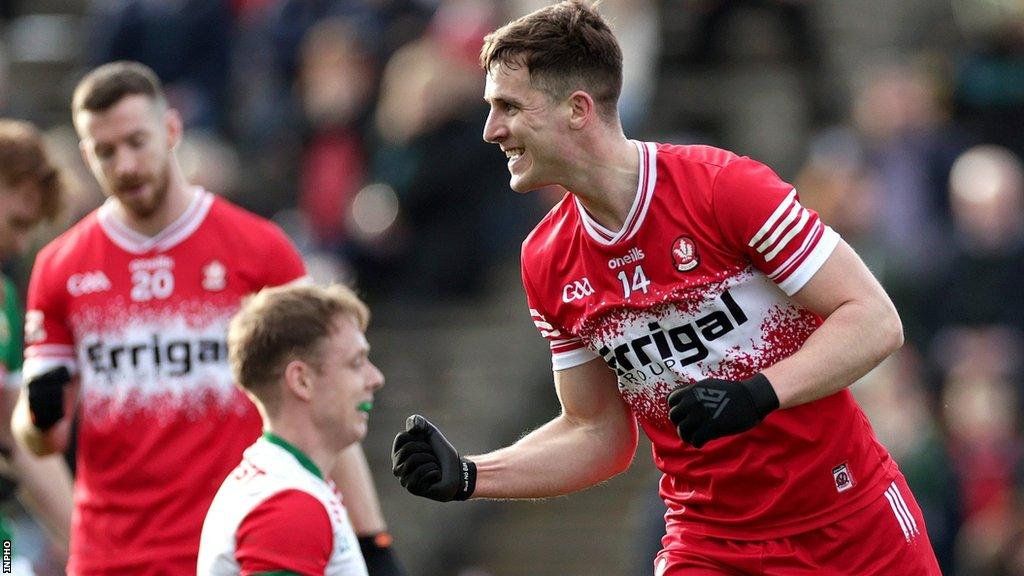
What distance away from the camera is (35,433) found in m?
6.77

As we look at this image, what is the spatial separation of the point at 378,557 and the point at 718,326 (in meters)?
1.87

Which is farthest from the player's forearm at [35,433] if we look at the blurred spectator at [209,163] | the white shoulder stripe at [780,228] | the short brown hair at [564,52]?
the blurred spectator at [209,163]

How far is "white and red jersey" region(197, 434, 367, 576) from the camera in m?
5.02

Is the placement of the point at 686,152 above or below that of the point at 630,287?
above

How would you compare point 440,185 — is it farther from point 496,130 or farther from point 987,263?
point 496,130

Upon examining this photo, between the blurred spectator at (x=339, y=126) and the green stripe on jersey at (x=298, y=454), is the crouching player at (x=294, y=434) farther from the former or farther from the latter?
the blurred spectator at (x=339, y=126)

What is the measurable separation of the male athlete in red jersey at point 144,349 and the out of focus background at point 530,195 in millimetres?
4099

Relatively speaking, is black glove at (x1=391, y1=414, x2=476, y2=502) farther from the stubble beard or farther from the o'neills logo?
the stubble beard

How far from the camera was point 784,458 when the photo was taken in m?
5.38

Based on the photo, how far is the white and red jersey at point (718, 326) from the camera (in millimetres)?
5285

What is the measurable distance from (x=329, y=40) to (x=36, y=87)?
341cm

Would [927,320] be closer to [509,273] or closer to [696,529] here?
[509,273]

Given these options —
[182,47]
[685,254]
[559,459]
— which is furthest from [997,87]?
[685,254]

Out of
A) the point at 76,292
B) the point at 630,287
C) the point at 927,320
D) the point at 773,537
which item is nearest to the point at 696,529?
the point at 773,537
